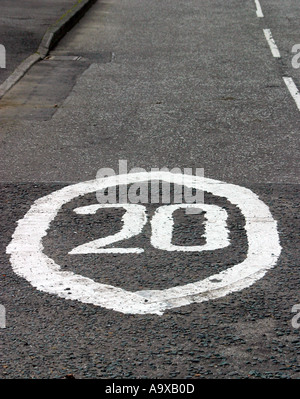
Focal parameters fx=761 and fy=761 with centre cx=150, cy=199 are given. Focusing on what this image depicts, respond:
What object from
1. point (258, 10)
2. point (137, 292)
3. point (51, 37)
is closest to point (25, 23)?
point (51, 37)

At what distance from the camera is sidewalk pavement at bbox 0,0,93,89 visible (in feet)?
44.0

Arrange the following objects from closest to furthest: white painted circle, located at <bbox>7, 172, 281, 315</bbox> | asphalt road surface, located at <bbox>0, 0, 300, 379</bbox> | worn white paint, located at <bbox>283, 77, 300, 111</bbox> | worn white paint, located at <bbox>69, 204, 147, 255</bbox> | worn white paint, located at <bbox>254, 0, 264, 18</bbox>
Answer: asphalt road surface, located at <bbox>0, 0, 300, 379</bbox> → white painted circle, located at <bbox>7, 172, 281, 315</bbox> → worn white paint, located at <bbox>69, 204, 147, 255</bbox> → worn white paint, located at <bbox>283, 77, 300, 111</bbox> → worn white paint, located at <bbox>254, 0, 264, 18</bbox>

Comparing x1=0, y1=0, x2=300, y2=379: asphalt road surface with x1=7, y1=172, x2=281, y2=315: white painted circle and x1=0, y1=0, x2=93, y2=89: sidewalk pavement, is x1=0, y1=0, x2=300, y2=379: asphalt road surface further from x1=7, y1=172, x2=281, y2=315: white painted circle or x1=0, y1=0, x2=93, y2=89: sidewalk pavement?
x1=0, y1=0, x2=93, y2=89: sidewalk pavement

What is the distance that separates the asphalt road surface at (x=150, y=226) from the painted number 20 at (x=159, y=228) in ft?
0.06

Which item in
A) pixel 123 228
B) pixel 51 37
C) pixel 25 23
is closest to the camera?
pixel 123 228

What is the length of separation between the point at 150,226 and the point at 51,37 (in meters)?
9.20

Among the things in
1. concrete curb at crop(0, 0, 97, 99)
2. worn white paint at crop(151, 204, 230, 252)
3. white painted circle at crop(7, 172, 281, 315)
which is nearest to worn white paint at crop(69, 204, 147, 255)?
worn white paint at crop(151, 204, 230, 252)

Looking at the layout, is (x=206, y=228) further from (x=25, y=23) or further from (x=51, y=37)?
(x=25, y=23)

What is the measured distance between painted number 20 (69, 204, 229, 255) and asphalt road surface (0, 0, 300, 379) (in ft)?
0.06

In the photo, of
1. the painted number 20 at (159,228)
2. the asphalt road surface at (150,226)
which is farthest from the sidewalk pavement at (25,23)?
the painted number 20 at (159,228)

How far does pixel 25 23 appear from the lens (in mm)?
16141

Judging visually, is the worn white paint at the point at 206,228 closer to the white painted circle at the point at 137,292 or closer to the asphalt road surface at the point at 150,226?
the asphalt road surface at the point at 150,226
